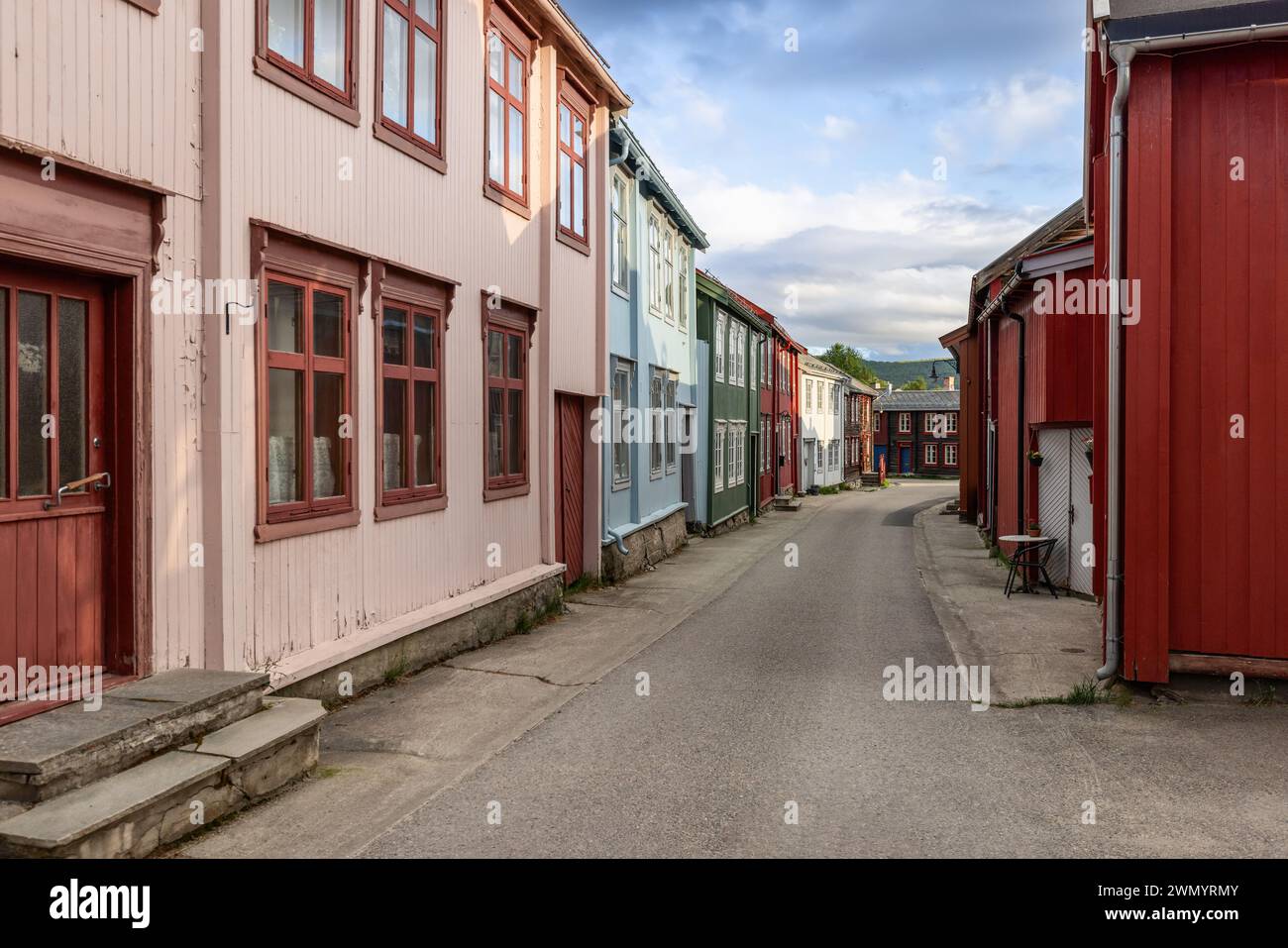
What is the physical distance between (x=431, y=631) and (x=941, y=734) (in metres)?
4.49

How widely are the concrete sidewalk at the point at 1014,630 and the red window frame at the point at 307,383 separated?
554 cm

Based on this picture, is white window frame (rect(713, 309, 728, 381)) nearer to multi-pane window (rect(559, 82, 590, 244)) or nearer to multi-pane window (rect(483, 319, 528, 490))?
multi-pane window (rect(559, 82, 590, 244))

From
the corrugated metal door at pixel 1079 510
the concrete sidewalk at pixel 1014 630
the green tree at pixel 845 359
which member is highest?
the green tree at pixel 845 359

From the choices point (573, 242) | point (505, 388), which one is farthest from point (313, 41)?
point (573, 242)

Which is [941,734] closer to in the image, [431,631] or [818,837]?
[818,837]

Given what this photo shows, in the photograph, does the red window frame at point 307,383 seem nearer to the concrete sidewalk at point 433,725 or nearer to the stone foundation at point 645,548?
the concrete sidewalk at point 433,725

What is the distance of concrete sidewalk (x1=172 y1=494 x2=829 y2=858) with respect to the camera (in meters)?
5.01

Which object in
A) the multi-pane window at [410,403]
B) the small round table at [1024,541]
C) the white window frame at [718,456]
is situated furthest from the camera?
the white window frame at [718,456]

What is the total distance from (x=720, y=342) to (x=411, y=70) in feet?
60.7

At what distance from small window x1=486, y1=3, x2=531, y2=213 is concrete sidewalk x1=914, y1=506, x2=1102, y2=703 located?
6.97 metres

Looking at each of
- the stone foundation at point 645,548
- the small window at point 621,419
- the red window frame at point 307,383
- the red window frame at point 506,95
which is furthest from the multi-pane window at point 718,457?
the red window frame at point 307,383

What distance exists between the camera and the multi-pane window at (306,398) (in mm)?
6961

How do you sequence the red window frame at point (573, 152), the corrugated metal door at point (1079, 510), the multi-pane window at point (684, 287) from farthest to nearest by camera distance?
1. the multi-pane window at point (684, 287)
2. the corrugated metal door at point (1079, 510)
3. the red window frame at point (573, 152)

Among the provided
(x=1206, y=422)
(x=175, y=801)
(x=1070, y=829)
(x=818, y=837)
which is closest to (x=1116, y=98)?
(x=1206, y=422)
